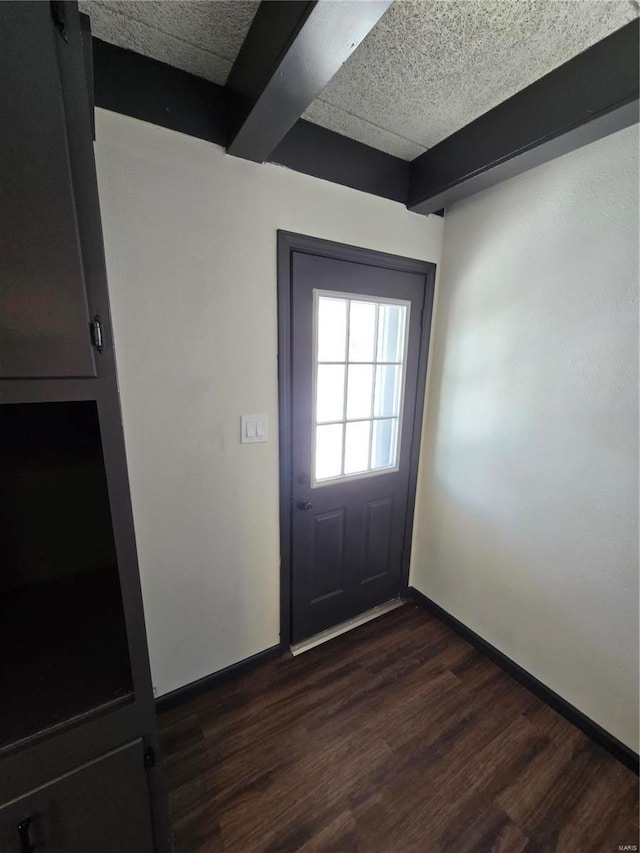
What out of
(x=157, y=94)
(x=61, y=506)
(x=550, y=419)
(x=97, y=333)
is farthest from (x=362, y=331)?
(x=61, y=506)

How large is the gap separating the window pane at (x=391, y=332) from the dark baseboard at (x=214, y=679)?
169 centimetres

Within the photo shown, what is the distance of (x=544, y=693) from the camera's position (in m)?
1.56

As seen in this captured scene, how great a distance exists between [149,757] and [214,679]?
86 centimetres

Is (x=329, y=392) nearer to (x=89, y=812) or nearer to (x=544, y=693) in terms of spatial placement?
(x=89, y=812)

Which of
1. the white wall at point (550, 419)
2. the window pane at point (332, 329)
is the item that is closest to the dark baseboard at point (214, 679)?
the white wall at point (550, 419)

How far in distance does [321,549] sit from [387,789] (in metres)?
0.93

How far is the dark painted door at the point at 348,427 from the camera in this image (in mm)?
1562

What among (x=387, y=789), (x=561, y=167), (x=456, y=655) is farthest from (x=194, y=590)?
(x=561, y=167)

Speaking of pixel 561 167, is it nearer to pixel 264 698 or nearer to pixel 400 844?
pixel 400 844

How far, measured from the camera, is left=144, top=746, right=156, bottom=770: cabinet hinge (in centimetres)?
82

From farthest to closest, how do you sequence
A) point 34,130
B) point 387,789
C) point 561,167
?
point 561,167, point 387,789, point 34,130

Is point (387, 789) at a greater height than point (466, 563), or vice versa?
point (466, 563)

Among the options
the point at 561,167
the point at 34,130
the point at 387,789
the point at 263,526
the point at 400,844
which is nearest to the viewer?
the point at 34,130

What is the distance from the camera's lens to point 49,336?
60 cm
